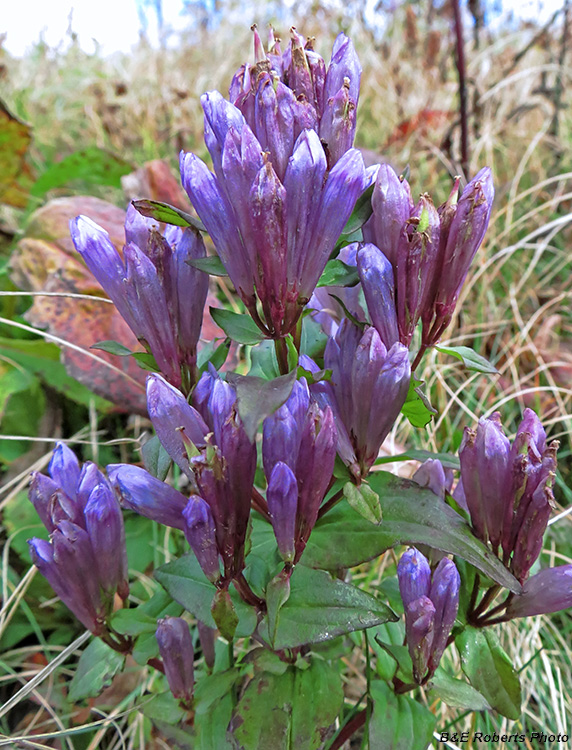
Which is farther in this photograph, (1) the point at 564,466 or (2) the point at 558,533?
(1) the point at 564,466

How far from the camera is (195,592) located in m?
0.82

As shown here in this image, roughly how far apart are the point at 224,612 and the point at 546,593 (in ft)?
1.35

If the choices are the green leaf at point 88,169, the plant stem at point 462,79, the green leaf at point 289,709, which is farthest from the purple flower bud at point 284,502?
the green leaf at point 88,169

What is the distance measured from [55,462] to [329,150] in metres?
0.55

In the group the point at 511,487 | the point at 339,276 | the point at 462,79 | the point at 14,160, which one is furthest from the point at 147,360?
the point at 14,160

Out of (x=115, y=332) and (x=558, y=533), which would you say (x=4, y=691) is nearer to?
(x=115, y=332)

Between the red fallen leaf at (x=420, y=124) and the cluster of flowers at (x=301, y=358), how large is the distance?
2212mm

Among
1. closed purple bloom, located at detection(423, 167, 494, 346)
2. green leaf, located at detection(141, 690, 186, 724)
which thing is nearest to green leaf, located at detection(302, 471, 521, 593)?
closed purple bloom, located at detection(423, 167, 494, 346)

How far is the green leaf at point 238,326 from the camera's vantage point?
768 mm

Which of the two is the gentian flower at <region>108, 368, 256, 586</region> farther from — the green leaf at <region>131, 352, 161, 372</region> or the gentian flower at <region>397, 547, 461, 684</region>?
the gentian flower at <region>397, 547, 461, 684</region>

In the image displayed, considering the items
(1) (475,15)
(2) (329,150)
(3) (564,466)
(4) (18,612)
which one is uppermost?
(1) (475,15)

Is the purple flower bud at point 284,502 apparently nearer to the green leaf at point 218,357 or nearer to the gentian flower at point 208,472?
the gentian flower at point 208,472

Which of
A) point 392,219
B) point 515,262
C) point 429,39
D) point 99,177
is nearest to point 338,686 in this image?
point 392,219

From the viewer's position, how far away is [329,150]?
2.49ft
